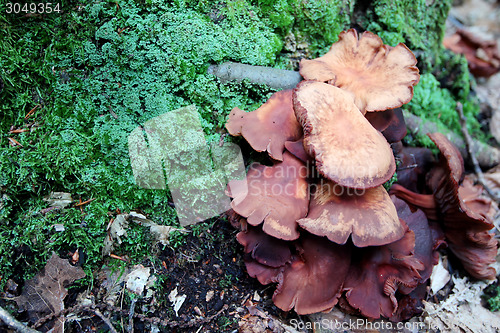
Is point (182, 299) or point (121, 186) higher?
point (121, 186)

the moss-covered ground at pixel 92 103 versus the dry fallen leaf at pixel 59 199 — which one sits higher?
the moss-covered ground at pixel 92 103

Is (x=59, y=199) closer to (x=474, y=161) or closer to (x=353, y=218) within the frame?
(x=353, y=218)

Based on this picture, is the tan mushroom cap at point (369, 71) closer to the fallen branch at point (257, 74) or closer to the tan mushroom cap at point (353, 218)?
the fallen branch at point (257, 74)

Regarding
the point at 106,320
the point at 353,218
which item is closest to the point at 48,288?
the point at 106,320

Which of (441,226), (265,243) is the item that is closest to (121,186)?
(265,243)

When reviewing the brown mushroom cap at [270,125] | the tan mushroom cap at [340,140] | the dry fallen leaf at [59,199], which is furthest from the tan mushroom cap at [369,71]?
the dry fallen leaf at [59,199]

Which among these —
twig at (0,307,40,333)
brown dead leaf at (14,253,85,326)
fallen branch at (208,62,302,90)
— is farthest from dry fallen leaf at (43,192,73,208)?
fallen branch at (208,62,302,90)

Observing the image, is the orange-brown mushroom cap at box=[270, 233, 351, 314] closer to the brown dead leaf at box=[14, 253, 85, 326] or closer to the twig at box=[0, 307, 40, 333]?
the brown dead leaf at box=[14, 253, 85, 326]

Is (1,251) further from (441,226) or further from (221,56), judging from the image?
(441,226)
